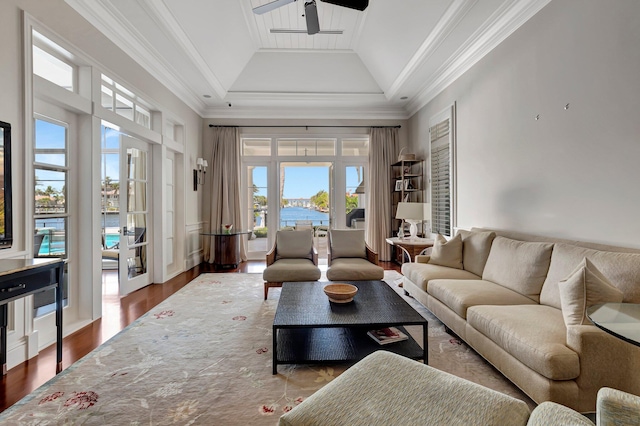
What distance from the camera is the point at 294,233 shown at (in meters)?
4.26

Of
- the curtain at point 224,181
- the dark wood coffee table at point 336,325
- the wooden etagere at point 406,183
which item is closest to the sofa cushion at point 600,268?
the dark wood coffee table at point 336,325

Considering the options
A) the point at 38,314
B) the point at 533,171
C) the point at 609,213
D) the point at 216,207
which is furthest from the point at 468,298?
the point at 216,207

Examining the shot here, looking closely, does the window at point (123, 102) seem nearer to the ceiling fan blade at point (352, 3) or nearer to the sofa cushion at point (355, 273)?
the ceiling fan blade at point (352, 3)

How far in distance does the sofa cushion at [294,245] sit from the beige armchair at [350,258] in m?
0.30

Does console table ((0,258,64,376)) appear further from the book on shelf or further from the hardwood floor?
the book on shelf

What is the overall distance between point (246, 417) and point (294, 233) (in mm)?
2712

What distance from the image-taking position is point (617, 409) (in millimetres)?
779

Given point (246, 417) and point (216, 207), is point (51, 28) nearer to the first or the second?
point (246, 417)

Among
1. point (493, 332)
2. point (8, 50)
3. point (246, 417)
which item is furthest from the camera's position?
point (8, 50)

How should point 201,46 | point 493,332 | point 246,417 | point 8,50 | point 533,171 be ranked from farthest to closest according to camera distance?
point 201,46 → point 533,171 → point 8,50 → point 493,332 → point 246,417

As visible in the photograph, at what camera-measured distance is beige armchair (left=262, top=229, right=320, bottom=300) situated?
11.6 feet

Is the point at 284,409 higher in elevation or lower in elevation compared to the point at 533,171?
lower

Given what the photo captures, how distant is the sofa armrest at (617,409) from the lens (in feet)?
2.51

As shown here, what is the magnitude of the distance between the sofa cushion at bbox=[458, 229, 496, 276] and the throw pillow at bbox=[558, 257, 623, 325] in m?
1.49
